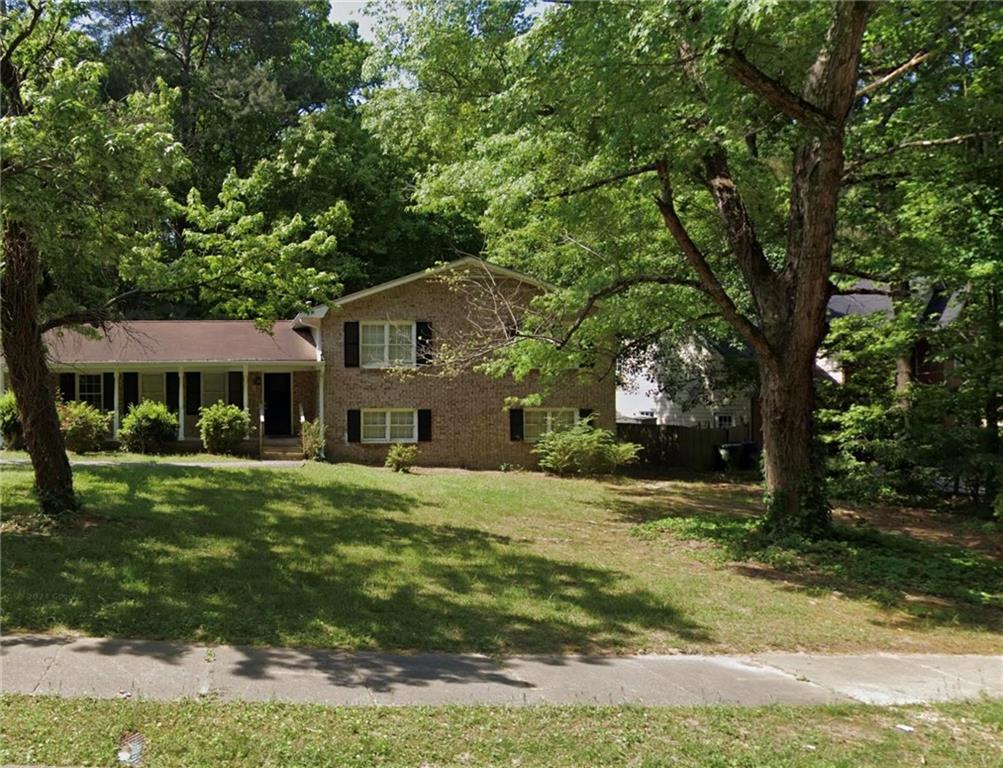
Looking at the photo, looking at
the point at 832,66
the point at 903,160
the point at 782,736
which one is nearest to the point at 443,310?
the point at 903,160

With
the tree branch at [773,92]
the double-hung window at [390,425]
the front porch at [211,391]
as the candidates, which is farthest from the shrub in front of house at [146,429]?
the tree branch at [773,92]

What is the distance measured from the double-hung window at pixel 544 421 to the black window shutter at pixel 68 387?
14.3m

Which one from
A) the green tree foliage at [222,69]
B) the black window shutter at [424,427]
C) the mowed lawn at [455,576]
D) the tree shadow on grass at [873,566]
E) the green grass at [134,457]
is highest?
the green tree foliage at [222,69]

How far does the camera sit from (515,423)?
23594 mm

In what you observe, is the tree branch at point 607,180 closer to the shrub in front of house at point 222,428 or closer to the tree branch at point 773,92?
the tree branch at point 773,92

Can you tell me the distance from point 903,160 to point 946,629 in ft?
27.6

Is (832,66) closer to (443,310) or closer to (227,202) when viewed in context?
(227,202)

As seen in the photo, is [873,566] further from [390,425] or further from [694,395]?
[694,395]

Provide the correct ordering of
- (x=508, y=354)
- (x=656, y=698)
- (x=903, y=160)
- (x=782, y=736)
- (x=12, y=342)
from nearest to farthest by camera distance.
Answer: (x=782, y=736) → (x=656, y=698) → (x=12, y=342) → (x=903, y=160) → (x=508, y=354)

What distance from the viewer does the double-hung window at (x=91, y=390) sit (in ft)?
79.4

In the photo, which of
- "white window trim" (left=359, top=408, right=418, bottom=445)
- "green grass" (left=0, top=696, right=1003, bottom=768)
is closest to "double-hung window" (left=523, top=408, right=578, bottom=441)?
"white window trim" (left=359, top=408, right=418, bottom=445)

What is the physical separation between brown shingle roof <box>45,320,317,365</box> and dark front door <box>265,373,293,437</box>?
4.50ft

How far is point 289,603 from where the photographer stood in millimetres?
7598

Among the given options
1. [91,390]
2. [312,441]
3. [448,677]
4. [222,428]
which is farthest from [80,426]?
[448,677]
